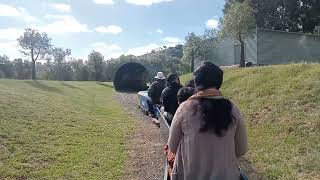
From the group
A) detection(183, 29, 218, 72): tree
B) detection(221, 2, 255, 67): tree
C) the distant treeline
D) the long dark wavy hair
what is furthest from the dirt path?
the distant treeline

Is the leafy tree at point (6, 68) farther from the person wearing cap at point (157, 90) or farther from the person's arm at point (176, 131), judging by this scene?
the person's arm at point (176, 131)

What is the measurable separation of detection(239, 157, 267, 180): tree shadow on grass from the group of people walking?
4.69 meters

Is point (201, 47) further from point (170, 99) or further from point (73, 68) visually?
point (170, 99)

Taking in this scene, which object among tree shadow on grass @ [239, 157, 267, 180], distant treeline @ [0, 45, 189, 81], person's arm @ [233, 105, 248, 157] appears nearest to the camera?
person's arm @ [233, 105, 248, 157]

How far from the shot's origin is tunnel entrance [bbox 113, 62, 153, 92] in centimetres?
3759

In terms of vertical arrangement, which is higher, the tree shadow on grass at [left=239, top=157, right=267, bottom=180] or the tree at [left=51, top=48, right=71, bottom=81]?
the tree at [left=51, top=48, right=71, bottom=81]

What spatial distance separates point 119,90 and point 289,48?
13847 millimetres

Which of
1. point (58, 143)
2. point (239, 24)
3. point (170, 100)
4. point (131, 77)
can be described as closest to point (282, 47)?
point (239, 24)

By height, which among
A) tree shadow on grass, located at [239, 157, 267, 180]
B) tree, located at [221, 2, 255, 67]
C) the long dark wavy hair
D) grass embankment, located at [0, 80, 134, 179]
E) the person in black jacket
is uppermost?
tree, located at [221, 2, 255, 67]

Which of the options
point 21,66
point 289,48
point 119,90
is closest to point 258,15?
point 289,48

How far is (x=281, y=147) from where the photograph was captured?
10273mm

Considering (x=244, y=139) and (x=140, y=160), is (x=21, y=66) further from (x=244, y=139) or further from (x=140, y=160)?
(x=244, y=139)

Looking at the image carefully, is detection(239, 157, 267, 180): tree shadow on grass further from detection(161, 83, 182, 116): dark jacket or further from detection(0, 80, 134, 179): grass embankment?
detection(0, 80, 134, 179): grass embankment

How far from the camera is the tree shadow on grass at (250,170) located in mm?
8687
